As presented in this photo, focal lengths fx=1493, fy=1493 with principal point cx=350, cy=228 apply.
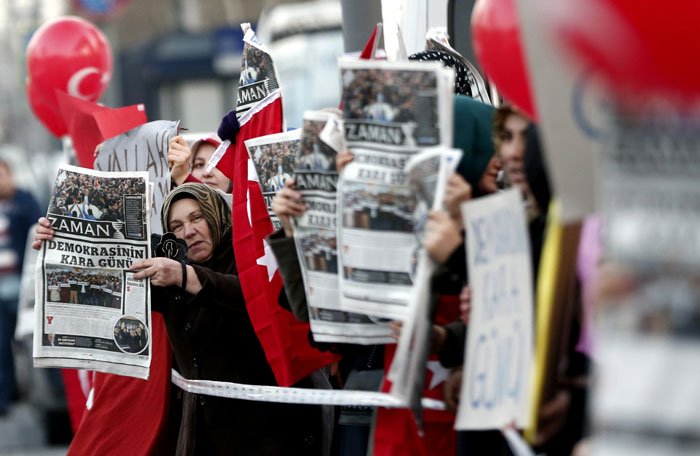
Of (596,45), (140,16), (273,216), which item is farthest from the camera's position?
(140,16)

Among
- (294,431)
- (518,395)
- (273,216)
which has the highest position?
(273,216)

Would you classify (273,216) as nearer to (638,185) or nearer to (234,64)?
(638,185)

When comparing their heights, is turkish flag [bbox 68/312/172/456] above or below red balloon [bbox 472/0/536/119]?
below

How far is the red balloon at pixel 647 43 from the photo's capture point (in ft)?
8.46

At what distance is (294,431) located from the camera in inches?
209

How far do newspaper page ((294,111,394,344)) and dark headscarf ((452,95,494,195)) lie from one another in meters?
0.34

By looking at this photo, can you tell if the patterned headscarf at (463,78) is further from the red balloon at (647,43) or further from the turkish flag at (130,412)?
the red balloon at (647,43)

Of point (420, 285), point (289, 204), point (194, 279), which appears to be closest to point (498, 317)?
point (420, 285)

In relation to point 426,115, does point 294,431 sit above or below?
below

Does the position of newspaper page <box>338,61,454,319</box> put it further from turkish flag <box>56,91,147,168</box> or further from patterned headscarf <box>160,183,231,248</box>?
turkish flag <box>56,91,147,168</box>

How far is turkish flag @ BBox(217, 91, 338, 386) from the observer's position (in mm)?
5078

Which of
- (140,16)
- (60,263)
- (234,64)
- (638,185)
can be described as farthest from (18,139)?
(638,185)

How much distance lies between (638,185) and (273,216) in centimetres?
255

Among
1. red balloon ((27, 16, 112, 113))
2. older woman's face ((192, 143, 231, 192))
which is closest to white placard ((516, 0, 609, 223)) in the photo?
older woman's face ((192, 143, 231, 192))
